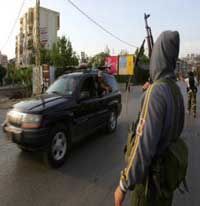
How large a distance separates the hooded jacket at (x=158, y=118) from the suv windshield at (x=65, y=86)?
3.37 meters

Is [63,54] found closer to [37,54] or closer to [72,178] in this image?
[37,54]

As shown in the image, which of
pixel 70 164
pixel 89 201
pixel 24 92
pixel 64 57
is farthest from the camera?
pixel 64 57

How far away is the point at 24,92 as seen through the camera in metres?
17.8

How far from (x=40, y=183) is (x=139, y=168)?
2.58 metres

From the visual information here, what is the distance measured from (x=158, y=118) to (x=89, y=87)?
4010mm

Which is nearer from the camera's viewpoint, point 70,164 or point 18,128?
point 18,128

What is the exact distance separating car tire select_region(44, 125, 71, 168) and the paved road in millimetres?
148

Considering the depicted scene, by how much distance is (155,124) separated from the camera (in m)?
1.41

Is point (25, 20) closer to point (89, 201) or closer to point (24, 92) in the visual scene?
point (24, 92)

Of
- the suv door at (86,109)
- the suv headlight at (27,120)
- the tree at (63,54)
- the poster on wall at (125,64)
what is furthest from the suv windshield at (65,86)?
the poster on wall at (125,64)

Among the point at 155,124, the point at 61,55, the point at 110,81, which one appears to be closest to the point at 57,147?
the point at 155,124

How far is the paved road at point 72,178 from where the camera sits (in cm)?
307

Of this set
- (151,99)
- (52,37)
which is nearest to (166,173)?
(151,99)

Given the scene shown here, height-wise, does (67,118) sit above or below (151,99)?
below
